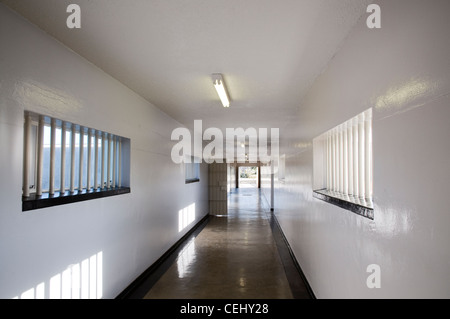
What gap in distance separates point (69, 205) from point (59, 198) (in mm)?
153

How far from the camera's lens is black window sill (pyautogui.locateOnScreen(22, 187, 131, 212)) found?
5.52ft

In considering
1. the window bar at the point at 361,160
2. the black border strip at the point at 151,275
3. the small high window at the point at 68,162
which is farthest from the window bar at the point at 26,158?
the window bar at the point at 361,160

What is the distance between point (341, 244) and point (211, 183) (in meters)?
7.33

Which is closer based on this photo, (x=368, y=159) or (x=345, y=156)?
(x=368, y=159)

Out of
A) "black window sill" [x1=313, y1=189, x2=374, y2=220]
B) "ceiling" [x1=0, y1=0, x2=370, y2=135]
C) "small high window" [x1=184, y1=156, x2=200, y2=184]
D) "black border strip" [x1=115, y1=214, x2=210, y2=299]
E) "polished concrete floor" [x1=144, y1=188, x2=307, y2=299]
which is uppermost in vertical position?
"ceiling" [x1=0, y1=0, x2=370, y2=135]

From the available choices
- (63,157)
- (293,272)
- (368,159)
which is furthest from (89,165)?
(293,272)

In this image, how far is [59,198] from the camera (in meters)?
1.94

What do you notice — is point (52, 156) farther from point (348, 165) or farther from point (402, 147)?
point (348, 165)

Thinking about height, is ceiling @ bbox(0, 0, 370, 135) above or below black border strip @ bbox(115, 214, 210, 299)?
above

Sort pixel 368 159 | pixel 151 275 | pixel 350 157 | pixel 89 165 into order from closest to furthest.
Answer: pixel 368 159, pixel 350 157, pixel 89 165, pixel 151 275

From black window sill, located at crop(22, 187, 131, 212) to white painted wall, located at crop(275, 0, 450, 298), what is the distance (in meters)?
2.17

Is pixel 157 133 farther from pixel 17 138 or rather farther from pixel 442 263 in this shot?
pixel 442 263

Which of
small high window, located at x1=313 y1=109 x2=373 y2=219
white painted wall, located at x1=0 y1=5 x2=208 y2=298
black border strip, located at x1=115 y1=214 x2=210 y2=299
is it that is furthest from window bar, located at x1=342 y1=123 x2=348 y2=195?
black border strip, located at x1=115 y1=214 x2=210 y2=299

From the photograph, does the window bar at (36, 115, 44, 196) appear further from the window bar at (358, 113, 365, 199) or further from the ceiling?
the window bar at (358, 113, 365, 199)
